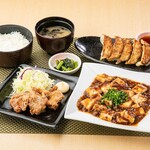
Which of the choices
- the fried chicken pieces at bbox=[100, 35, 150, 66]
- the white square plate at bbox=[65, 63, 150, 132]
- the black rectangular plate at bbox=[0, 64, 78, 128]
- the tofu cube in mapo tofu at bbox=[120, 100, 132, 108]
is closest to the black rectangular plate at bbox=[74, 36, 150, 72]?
the fried chicken pieces at bbox=[100, 35, 150, 66]

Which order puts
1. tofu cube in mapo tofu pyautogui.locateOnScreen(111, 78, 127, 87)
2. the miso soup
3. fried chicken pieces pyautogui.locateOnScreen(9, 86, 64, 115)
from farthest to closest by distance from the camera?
the miso soup
tofu cube in mapo tofu pyautogui.locateOnScreen(111, 78, 127, 87)
fried chicken pieces pyautogui.locateOnScreen(9, 86, 64, 115)

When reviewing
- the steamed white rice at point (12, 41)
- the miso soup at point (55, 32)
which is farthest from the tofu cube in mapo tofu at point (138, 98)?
the steamed white rice at point (12, 41)

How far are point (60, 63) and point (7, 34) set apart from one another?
0.43 metres

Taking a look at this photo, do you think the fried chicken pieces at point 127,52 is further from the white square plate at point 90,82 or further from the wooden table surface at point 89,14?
the wooden table surface at point 89,14

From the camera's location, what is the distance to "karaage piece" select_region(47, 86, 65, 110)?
2.05 m

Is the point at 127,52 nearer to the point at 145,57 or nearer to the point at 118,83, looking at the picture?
the point at 145,57

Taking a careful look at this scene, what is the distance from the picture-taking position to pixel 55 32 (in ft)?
8.33

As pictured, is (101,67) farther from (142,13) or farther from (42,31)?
(142,13)

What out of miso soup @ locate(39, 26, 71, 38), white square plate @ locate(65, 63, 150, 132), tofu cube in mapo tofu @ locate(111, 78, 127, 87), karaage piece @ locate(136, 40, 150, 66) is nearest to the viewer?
white square plate @ locate(65, 63, 150, 132)

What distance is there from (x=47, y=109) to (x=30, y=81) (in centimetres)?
24

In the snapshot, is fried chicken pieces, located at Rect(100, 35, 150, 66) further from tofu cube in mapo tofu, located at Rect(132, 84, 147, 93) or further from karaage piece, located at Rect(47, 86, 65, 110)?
karaage piece, located at Rect(47, 86, 65, 110)

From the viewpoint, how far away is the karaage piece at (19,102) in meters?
2.03

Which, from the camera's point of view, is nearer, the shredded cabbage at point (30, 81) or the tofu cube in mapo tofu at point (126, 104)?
the tofu cube in mapo tofu at point (126, 104)

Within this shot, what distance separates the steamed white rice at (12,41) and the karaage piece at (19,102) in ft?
1.50
